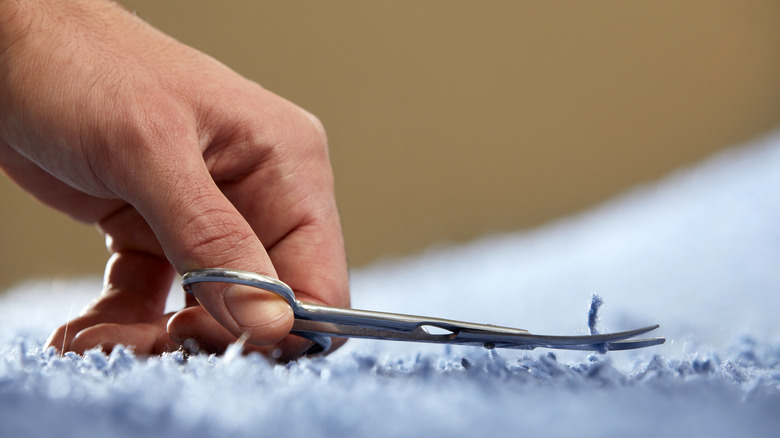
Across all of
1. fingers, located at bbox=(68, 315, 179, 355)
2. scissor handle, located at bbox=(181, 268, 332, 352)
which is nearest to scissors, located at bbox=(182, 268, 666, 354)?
scissor handle, located at bbox=(181, 268, 332, 352)

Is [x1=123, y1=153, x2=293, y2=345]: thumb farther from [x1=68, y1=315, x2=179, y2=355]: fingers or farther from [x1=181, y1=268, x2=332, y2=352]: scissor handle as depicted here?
[x1=68, y1=315, x2=179, y2=355]: fingers

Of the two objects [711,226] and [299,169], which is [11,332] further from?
[711,226]

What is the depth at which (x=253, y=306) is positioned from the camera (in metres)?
0.44

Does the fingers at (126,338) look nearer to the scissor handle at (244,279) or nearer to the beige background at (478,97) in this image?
the scissor handle at (244,279)

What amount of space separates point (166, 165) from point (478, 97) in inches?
61.0

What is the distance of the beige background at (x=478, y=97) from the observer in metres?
1.81

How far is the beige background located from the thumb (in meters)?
1.42

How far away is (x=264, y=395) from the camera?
291 millimetres

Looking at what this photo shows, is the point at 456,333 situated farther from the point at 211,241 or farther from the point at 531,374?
the point at 211,241

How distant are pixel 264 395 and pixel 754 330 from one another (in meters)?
0.50

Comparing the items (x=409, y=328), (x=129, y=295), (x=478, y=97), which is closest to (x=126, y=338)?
(x=129, y=295)

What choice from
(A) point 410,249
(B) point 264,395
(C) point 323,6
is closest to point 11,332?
(B) point 264,395

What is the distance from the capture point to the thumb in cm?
44

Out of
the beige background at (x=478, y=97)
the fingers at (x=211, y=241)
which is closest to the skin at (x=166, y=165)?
the fingers at (x=211, y=241)
